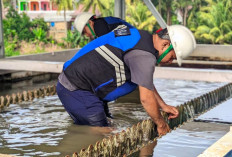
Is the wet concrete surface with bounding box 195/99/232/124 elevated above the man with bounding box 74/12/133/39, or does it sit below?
below

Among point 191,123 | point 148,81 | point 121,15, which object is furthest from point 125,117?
point 121,15

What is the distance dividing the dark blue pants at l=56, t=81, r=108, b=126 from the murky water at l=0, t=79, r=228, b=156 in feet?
1.32

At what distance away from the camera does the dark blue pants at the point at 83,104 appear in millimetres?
4551

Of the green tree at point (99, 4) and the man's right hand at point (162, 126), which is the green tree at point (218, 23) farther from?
the man's right hand at point (162, 126)

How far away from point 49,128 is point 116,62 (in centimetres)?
198

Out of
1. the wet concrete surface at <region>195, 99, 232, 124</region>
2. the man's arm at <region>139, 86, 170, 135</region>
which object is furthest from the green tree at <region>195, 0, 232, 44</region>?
the man's arm at <region>139, 86, 170, 135</region>

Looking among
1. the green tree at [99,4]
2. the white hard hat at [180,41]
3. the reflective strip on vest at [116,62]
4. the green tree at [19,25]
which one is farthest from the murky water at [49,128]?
the green tree at [99,4]

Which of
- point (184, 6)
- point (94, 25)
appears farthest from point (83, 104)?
point (184, 6)

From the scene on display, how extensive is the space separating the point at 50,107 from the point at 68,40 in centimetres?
2109

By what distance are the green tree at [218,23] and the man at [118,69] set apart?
32.0m

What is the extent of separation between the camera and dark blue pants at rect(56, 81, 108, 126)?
4551 millimetres

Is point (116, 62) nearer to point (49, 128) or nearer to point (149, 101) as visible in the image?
point (149, 101)

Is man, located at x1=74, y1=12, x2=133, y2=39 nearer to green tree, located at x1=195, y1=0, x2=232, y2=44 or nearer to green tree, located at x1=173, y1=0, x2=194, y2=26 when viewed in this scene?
green tree, located at x1=195, y1=0, x2=232, y2=44

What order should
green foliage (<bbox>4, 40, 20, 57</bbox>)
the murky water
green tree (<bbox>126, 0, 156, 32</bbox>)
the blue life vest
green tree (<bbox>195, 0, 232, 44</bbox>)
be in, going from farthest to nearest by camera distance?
green tree (<bbox>126, 0, 156, 32</bbox>) → green tree (<bbox>195, 0, 232, 44</bbox>) → green foliage (<bbox>4, 40, 20, 57</bbox>) → the murky water → the blue life vest
